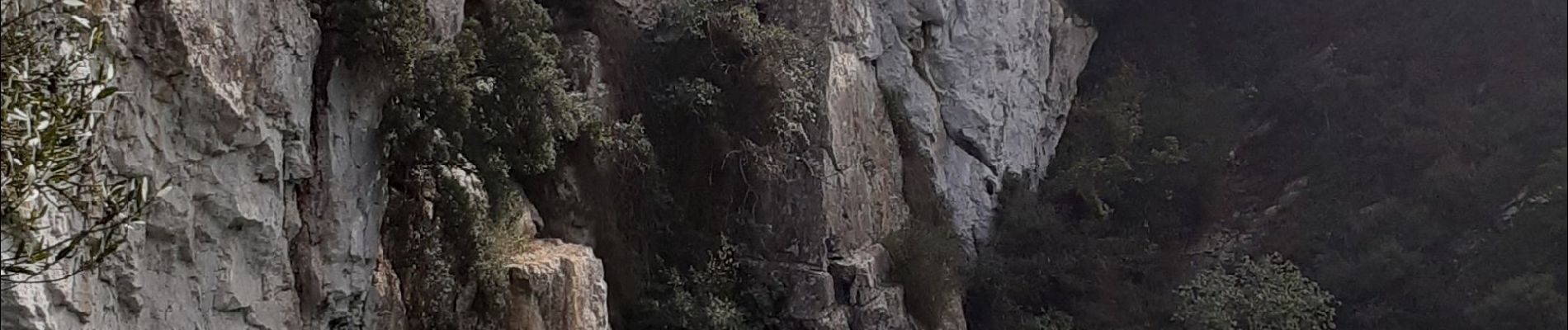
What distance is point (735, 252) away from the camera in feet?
41.7

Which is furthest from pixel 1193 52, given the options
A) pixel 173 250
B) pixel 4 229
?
pixel 4 229

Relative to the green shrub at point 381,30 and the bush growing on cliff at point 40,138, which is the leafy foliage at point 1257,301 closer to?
the green shrub at point 381,30

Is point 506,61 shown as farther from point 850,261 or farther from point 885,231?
point 885,231

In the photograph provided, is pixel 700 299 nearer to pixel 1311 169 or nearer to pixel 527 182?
pixel 527 182

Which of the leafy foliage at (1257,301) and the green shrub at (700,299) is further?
the leafy foliage at (1257,301)

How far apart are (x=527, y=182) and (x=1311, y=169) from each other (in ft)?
46.8

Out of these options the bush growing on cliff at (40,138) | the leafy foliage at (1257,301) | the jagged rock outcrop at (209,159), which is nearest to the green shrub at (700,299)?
the jagged rock outcrop at (209,159)

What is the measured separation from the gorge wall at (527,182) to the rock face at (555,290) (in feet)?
0.06

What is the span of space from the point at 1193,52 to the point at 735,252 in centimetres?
1333

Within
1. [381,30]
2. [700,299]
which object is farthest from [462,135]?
[700,299]

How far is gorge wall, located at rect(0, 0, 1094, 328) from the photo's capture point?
6285 mm

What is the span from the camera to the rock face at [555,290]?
8773mm

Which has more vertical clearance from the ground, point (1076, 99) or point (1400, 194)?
point (1076, 99)

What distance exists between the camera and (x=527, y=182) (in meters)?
10.4
